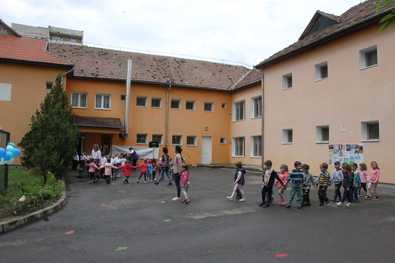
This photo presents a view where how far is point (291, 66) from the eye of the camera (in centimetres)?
2017

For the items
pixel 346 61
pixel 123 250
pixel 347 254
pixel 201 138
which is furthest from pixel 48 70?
pixel 347 254

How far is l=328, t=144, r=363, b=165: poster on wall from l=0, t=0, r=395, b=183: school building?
0.16 feet

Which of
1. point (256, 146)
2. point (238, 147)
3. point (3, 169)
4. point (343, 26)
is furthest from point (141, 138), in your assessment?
point (3, 169)

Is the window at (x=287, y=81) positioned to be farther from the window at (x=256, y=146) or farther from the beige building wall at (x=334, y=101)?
the window at (x=256, y=146)

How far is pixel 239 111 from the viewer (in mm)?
28094

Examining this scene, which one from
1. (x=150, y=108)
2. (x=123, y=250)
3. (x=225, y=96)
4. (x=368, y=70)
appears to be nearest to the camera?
(x=123, y=250)

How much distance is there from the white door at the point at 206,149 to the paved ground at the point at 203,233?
695 inches

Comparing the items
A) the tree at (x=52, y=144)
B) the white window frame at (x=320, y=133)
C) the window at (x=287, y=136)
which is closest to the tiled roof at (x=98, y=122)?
the tree at (x=52, y=144)

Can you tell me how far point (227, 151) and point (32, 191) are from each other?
2063 centimetres

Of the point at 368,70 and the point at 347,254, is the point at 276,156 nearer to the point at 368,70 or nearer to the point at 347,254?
the point at 368,70

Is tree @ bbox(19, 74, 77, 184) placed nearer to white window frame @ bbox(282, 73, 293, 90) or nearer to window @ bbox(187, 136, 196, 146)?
white window frame @ bbox(282, 73, 293, 90)

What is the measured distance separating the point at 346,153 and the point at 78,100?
1855 centimetres

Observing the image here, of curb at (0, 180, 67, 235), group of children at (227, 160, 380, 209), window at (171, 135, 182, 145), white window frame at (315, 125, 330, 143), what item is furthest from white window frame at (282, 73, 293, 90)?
curb at (0, 180, 67, 235)

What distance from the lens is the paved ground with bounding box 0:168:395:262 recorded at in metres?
Result: 5.34
